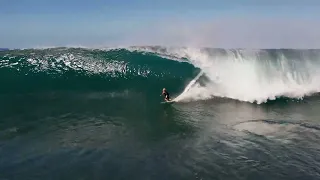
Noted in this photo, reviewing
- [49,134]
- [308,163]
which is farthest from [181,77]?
[308,163]

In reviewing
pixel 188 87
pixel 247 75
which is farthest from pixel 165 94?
pixel 247 75

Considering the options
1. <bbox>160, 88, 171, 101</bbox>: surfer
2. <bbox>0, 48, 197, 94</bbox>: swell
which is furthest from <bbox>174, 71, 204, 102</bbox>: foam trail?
<bbox>160, 88, 171, 101</bbox>: surfer

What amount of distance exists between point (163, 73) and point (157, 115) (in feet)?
25.5

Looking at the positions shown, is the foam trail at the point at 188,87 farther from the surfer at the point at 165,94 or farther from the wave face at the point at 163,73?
the surfer at the point at 165,94

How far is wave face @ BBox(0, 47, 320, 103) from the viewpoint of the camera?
810 inches

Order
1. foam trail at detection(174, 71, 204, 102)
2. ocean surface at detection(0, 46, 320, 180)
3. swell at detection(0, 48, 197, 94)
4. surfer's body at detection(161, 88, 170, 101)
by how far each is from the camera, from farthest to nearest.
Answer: swell at detection(0, 48, 197, 94) → foam trail at detection(174, 71, 204, 102) → surfer's body at detection(161, 88, 170, 101) → ocean surface at detection(0, 46, 320, 180)

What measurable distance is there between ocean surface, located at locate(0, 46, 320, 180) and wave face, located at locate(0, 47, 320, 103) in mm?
70

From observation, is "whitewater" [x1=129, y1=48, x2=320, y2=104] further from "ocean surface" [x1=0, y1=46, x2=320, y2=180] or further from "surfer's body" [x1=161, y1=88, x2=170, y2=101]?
"surfer's body" [x1=161, y1=88, x2=170, y2=101]

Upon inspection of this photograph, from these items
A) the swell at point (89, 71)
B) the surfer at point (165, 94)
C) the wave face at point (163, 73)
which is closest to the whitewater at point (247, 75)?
the wave face at point (163, 73)

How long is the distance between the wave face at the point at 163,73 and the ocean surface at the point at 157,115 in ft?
0.23

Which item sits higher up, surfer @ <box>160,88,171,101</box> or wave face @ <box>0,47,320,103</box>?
wave face @ <box>0,47,320,103</box>

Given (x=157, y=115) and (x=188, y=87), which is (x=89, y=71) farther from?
(x=157, y=115)

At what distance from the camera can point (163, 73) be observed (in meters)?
23.4

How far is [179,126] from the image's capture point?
555 inches
